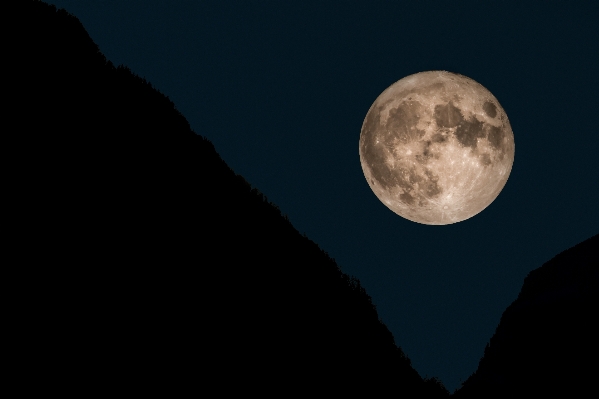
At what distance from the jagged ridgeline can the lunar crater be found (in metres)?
3.14

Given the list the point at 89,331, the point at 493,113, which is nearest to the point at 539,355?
the point at 493,113

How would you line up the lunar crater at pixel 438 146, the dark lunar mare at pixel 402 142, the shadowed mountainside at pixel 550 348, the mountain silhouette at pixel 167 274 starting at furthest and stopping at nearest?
the dark lunar mare at pixel 402 142 < the lunar crater at pixel 438 146 < the shadowed mountainside at pixel 550 348 < the mountain silhouette at pixel 167 274

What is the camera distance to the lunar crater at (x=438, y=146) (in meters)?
9.69

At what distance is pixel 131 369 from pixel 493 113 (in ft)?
28.8

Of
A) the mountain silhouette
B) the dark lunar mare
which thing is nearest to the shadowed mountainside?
the mountain silhouette

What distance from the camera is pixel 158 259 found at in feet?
27.3

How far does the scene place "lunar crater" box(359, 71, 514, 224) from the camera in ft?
31.8

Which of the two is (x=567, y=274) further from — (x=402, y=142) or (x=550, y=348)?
(x=402, y=142)

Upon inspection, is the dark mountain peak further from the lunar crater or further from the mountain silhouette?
the lunar crater

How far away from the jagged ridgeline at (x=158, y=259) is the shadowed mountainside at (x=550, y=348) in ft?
9.71

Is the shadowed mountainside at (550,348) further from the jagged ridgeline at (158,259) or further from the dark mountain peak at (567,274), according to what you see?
the jagged ridgeline at (158,259)

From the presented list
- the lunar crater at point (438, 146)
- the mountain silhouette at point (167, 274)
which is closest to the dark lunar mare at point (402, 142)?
the lunar crater at point (438, 146)

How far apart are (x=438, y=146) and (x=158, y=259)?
19.4ft

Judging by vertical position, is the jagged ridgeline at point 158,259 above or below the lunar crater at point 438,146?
below
